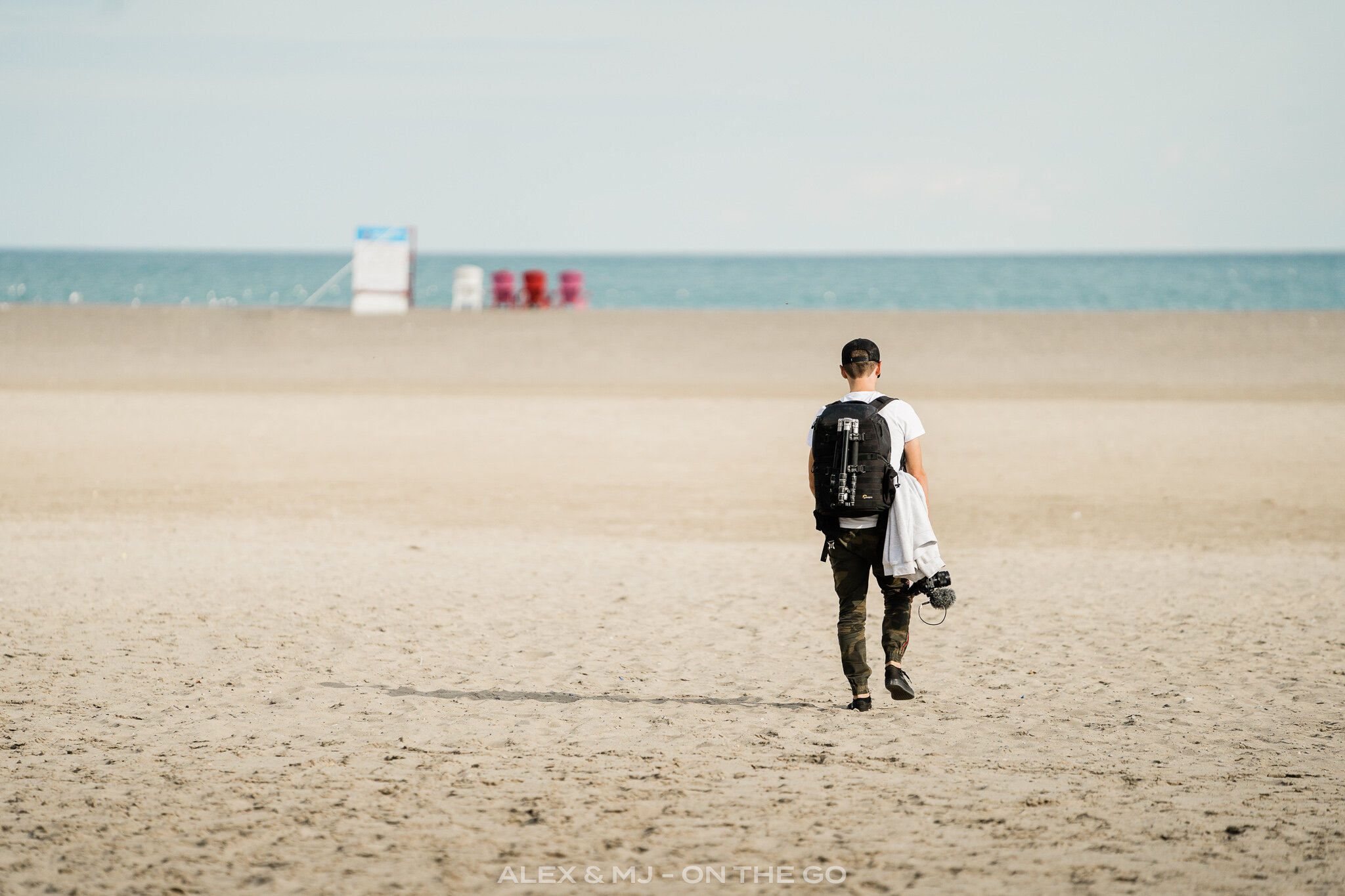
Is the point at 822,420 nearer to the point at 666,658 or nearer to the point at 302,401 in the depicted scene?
the point at 666,658

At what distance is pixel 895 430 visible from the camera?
521 centimetres

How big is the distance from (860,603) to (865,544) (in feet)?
0.92

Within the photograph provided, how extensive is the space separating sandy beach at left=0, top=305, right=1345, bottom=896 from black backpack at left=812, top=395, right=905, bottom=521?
37.4 inches

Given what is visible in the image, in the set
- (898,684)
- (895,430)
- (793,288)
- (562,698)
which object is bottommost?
(562,698)

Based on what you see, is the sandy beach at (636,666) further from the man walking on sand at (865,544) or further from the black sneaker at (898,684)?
the man walking on sand at (865,544)

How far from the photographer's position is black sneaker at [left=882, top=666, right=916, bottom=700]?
211 inches

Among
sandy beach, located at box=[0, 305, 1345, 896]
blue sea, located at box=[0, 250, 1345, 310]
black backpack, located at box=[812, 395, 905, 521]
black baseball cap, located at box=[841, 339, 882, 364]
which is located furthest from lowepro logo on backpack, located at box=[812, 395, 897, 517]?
blue sea, located at box=[0, 250, 1345, 310]

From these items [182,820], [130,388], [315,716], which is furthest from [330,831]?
[130,388]

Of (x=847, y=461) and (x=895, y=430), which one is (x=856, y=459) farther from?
(x=895, y=430)

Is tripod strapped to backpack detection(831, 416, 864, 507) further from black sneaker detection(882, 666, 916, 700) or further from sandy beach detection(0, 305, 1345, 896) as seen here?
sandy beach detection(0, 305, 1345, 896)

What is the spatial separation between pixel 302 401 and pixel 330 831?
54.5 feet

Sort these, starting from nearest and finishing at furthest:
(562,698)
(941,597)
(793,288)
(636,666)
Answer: (941,597) < (562,698) < (636,666) < (793,288)

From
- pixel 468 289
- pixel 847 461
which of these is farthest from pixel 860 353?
pixel 468 289

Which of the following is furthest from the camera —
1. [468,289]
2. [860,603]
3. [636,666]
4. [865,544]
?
[468,289]
